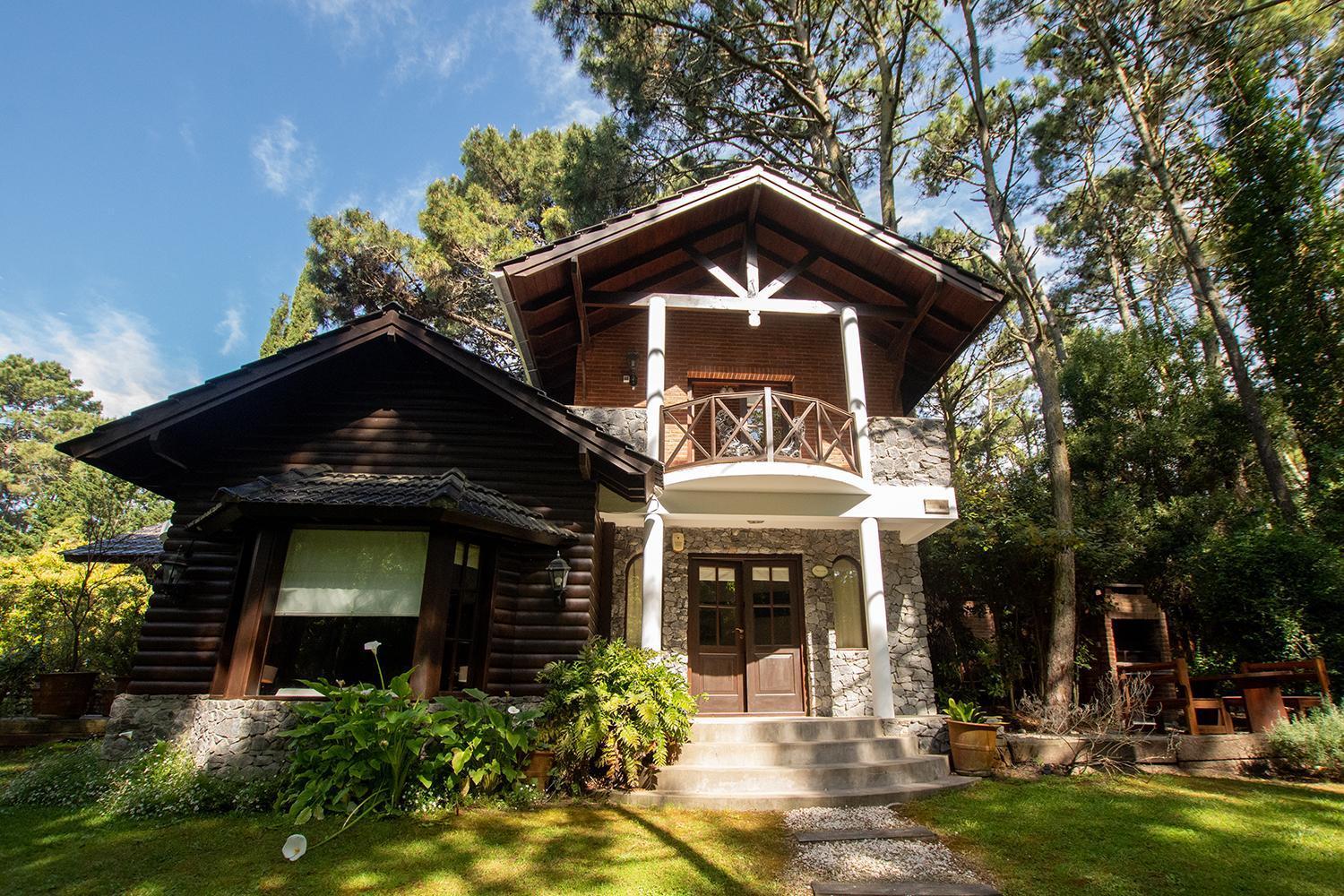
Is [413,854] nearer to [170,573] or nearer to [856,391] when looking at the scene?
[170,573]

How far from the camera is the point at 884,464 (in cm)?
927

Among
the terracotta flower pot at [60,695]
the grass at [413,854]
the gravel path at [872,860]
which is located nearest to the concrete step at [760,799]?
the grass at [413,854]

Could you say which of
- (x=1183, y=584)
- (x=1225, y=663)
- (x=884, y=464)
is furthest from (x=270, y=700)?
(x=1183, y=584)

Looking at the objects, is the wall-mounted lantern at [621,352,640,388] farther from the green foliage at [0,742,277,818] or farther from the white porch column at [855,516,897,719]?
the green foliage at [0,742,277,818]

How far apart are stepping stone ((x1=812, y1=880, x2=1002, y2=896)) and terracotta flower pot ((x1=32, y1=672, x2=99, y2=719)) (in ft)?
35.8

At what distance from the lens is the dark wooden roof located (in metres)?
9.20

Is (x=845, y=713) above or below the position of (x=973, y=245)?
below

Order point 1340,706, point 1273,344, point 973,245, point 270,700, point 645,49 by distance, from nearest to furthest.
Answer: point 270,700 < point 1340,706 < point 1273,344 < point 645,49 < point 973,245

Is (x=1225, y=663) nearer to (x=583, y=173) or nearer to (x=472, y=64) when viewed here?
(x=583, y=173)

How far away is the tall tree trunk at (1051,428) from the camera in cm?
976

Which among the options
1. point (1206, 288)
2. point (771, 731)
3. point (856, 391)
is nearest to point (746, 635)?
point (771, 731)

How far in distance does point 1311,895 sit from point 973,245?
1444 cm

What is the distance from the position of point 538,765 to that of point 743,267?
27.6ft

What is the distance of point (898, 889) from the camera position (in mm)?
4133
